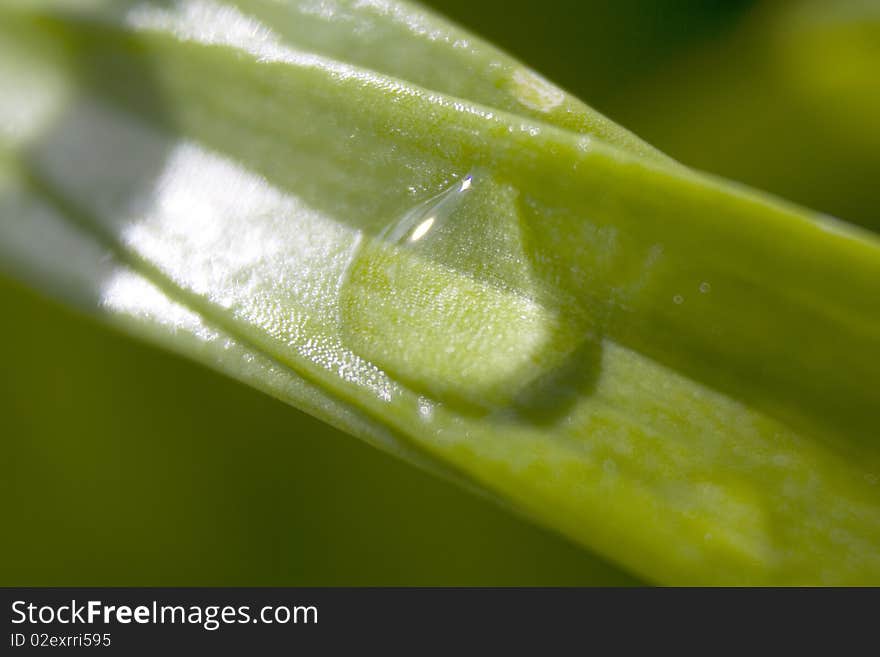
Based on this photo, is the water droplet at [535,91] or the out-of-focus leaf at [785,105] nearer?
the water droplet at [535,91]

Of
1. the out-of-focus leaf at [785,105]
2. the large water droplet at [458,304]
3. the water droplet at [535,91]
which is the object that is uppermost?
the out-of-focus leaf at [785,105]

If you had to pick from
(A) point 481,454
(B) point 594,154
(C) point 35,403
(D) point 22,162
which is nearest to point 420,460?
(A) point 481,454

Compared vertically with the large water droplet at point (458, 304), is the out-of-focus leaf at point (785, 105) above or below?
above

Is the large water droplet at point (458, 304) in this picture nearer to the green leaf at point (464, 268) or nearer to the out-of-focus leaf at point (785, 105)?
the green leaf at point (464, 268)

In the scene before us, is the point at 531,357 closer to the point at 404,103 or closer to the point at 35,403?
the point at 404,103

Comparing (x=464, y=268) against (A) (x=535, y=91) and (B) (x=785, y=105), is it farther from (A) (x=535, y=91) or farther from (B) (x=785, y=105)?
(B) (x=785, y=105)

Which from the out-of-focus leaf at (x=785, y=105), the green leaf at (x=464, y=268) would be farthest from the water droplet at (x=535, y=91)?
the out-of-focus leaf at (x=785, y=105)

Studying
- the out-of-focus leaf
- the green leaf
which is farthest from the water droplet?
the out-of-focus leaf
